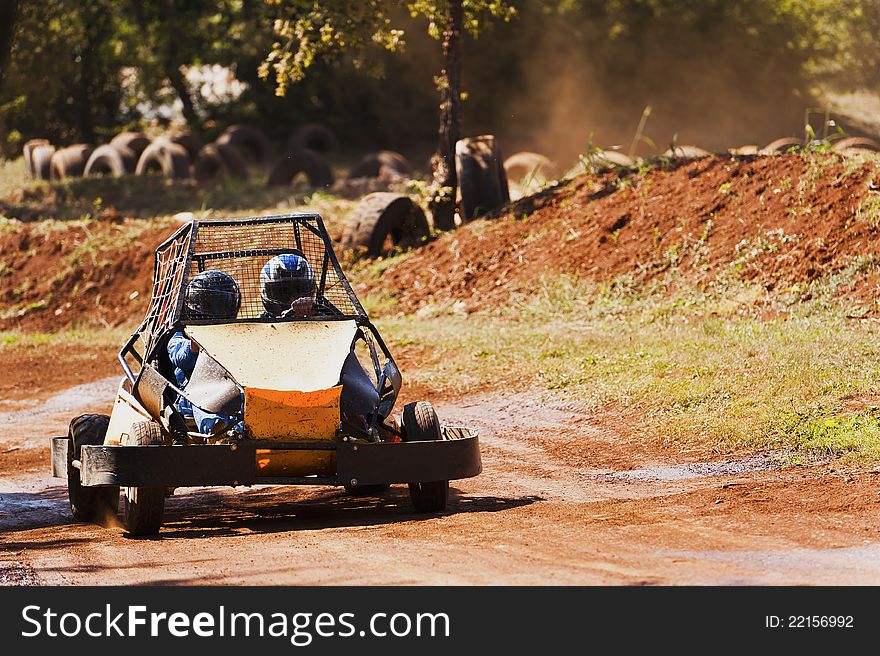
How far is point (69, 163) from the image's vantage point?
103 ft

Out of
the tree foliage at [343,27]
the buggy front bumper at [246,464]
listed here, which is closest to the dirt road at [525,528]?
the buggy front bumper at [246,464]

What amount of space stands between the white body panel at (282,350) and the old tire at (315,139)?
2636 cm

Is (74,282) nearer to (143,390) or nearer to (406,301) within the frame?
(406,301)

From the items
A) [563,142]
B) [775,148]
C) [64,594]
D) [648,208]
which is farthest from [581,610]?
[563,142]

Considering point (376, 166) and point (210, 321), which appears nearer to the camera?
point (210, 321)

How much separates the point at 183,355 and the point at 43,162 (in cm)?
2617

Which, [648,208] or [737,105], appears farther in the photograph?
[737,105]

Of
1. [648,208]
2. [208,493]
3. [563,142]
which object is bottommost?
[208,493]

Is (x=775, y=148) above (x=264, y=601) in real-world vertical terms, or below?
above

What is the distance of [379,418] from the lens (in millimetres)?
7738

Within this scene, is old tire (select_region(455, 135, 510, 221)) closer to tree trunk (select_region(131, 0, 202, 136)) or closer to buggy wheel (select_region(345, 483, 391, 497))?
buggy wheel (select_region(345, 483, 391, 497))

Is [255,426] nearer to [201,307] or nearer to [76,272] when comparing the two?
[201,307]

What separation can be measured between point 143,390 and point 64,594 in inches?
99.4

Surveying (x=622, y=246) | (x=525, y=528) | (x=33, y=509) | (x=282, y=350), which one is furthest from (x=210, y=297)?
(x=622, y=246)
